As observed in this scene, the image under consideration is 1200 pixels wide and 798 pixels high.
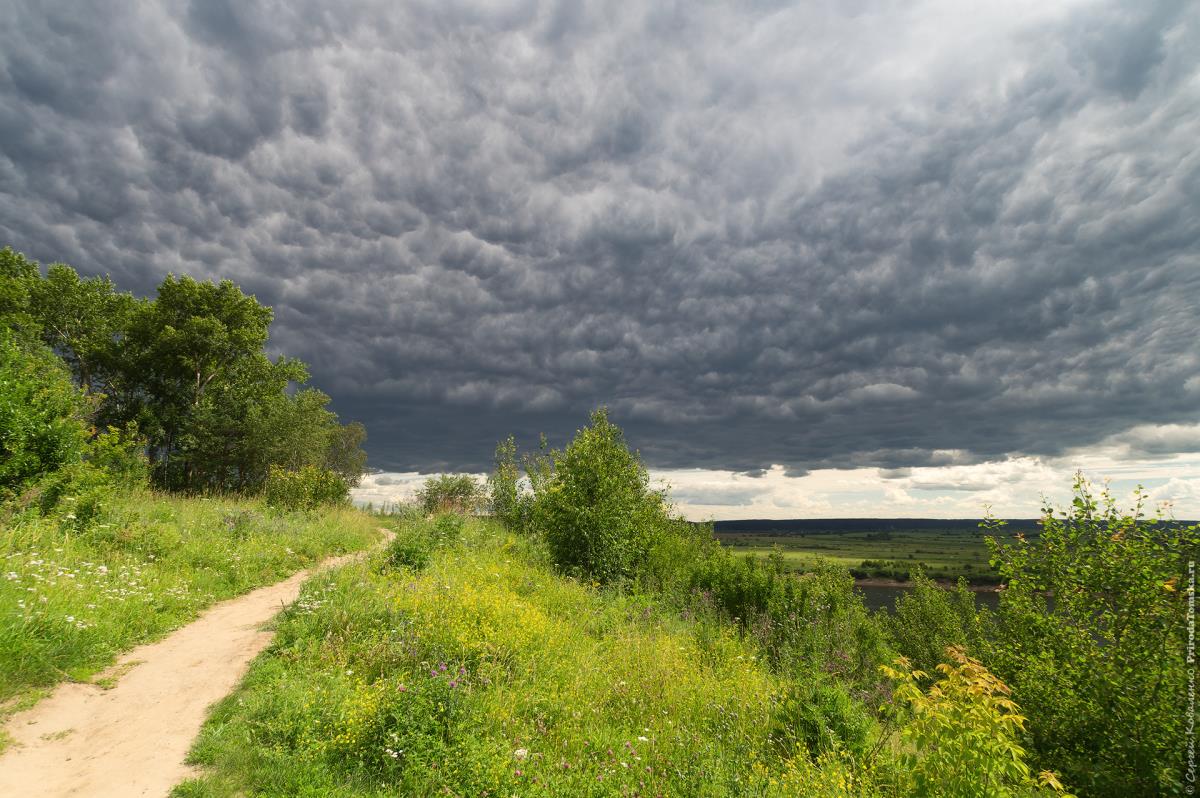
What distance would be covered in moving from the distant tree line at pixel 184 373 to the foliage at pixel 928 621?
57838 millimetres

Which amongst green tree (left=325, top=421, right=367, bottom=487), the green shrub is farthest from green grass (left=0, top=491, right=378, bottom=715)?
green tree (left=325, top=421, right=367, bottom=487)

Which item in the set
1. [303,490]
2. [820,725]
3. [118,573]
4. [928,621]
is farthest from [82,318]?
[928,621]

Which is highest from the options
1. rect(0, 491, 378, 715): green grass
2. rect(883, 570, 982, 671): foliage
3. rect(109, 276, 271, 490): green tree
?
rect(109, 276, 271, 490): green tree

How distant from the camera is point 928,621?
60.8m

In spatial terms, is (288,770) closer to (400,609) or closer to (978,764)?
(400,609)

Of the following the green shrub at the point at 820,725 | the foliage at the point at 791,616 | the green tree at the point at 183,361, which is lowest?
the foliage at the point at 791,616

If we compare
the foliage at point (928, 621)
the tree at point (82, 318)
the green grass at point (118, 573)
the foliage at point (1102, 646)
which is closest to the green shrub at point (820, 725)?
the foliage at point (1102, 646)

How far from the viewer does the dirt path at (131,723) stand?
532 centimetres

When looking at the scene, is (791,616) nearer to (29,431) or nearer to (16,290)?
(29,431)

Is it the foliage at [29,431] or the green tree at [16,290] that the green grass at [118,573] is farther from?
the green tree at [16,290]

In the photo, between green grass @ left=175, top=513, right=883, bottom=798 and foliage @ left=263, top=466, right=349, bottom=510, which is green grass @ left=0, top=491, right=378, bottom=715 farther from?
foliage @ left=263, top=466, right=349, bottom=510

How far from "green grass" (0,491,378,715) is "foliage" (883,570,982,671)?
57.0 metres

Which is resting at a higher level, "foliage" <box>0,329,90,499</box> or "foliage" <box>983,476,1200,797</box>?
"foliage" <box>0,329,90,499</box>

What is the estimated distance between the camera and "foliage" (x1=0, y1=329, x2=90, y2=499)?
13.3 meters
